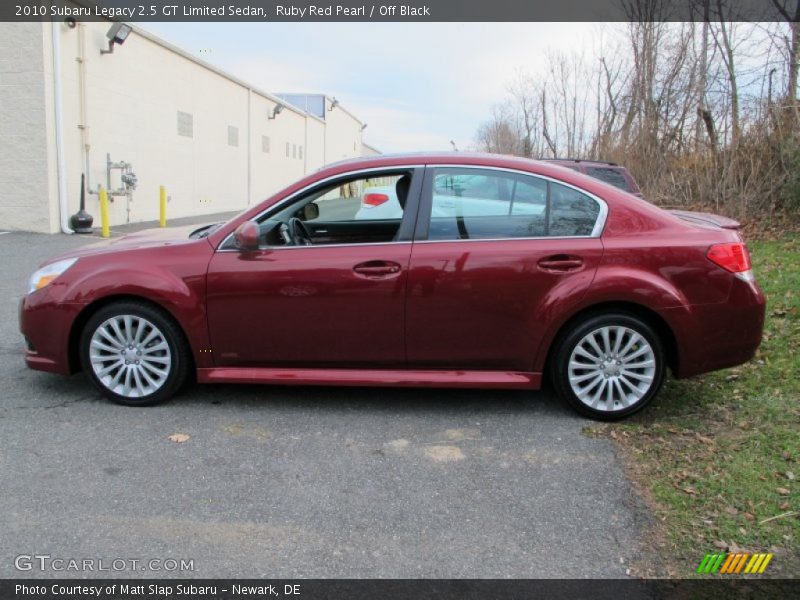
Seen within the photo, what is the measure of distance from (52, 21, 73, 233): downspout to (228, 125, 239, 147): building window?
12.1m

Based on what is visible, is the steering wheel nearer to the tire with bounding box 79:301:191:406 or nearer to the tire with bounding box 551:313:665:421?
the tire with bounding box 79:301:191:406

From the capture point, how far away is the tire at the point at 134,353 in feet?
14.0

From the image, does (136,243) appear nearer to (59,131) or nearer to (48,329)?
(48,329)

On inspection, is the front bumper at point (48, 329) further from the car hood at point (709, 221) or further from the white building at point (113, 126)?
the white building at point (113, 126)

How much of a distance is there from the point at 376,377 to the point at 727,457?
7.04ft

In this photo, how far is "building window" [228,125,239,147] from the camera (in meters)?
25.2

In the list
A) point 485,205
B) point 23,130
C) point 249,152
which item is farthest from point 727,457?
point 249,152

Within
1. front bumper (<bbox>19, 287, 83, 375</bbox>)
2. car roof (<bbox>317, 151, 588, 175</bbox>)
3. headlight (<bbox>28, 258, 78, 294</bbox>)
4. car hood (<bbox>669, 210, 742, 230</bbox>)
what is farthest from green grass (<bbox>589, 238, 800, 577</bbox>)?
headlight (<bbox>28, 258, 78, 294</bbox>)

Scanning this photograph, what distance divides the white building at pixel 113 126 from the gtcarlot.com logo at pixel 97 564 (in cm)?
1241

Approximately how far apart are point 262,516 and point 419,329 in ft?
5.15

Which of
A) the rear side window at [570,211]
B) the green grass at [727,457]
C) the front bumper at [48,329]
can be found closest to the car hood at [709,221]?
the rear side window at [570,211]

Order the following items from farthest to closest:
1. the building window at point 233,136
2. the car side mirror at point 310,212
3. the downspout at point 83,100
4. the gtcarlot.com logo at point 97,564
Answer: the building window at point 233,136 < the downspout at point 83,100 < the car side mirror at point 310,212 < the gtcarlot.com logo at point 97,564

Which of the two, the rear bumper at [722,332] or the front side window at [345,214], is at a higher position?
the front side window at [345,214]

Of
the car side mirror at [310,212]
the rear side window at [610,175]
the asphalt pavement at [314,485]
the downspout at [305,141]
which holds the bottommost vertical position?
the asphalt pavement at [314,485]
